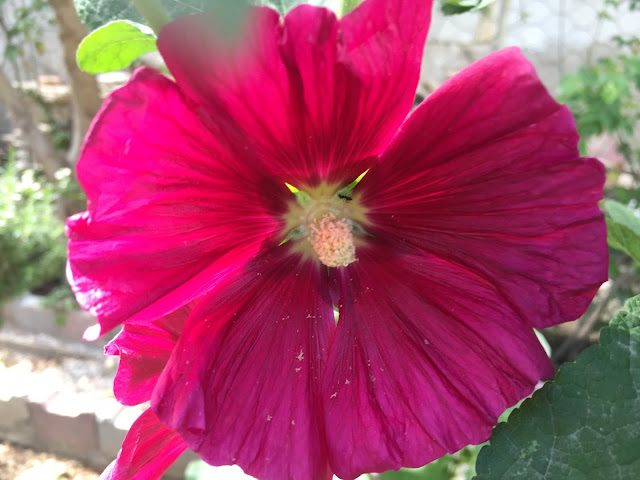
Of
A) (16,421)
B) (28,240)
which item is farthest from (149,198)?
(28,240)

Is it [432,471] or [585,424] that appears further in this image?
[432,471]

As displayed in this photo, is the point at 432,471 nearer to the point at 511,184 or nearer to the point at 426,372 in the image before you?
the point at 426,372

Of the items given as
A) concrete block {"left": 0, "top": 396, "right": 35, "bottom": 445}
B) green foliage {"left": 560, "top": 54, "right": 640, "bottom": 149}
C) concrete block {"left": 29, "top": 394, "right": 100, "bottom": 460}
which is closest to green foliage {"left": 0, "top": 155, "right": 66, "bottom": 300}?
concrete block {"left": 0, "top": 396, "right": 35, "bottom": 445}

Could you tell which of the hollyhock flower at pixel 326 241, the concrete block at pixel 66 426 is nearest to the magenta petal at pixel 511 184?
the hollyhock flower at pixel 326 241

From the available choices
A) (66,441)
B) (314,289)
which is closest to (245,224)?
(314,289)

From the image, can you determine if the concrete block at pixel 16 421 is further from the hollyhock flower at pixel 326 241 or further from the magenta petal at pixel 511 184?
the magenta petal at pixel 511 184

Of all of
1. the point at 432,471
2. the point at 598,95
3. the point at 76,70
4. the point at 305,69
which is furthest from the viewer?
the point at 76,70

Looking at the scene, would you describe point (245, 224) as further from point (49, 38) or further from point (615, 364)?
Result: point (49, 38)
